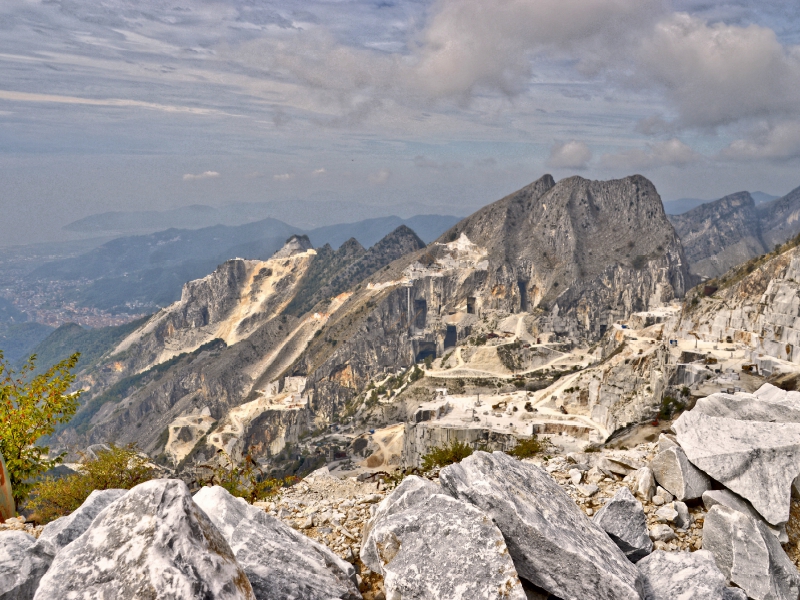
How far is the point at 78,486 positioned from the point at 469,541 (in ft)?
30.9

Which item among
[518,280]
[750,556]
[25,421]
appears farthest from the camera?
[518,280]

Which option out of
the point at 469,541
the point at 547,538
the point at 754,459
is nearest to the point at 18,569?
the point at 469,541

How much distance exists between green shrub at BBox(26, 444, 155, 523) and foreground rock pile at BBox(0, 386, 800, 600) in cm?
242

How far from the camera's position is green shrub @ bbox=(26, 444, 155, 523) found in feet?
34.4

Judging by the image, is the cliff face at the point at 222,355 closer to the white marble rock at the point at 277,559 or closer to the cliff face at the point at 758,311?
the cliff face at the point at 758,311

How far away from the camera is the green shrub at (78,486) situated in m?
10.5

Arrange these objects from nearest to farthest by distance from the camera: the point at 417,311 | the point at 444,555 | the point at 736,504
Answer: the point at 444,555 < the point at 736,504 < the point at 417,311

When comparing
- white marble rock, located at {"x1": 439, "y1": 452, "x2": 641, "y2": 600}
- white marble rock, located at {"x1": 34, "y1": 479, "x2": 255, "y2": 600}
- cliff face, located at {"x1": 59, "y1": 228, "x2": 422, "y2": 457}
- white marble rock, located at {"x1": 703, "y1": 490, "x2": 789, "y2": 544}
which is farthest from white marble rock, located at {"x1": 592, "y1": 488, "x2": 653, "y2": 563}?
cliff face, located at {"x1": 59, "y1": 228, "x2": 422, "y2": 457}

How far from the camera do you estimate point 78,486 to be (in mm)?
11203

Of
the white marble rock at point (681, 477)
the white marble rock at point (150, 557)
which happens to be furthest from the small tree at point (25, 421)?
the white marble rock at point (681, 477)

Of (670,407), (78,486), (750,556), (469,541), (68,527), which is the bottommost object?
(670,407)

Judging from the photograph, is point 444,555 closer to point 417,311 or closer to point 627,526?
point 627,526

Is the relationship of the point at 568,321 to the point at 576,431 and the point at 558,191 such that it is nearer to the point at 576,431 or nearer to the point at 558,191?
the point at 558,191

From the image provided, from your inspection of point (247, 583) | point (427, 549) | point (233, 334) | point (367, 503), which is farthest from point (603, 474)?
point (233, 334)
